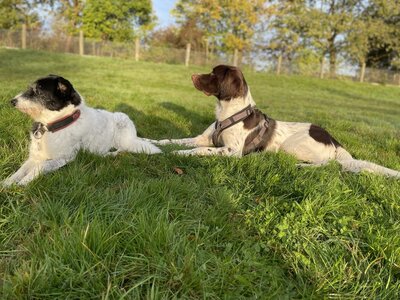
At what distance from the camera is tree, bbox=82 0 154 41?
1844 inches

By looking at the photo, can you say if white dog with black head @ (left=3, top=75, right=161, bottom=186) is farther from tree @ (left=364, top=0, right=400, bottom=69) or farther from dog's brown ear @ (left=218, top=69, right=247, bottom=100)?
tree @ (left=364, top=0, right=400, bottom=69)

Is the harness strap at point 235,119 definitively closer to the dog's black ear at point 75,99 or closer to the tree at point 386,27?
the dog's black ear at point 75,99

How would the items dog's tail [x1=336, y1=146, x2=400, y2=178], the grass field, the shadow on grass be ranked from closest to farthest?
the grass field → dog's tail [x1=336, y1=146, x2=400, y2=178] → the shadow on grass

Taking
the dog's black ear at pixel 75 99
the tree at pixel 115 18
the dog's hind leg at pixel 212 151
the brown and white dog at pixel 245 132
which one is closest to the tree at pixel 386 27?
the tree at pixel 115 18

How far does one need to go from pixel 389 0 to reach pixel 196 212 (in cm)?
4983

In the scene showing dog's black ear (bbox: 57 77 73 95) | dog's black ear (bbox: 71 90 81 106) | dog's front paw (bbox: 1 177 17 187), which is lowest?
dog's front paw (bbox: 1 177 17 187)

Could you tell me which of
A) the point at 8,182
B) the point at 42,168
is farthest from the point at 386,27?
the point at 8,182

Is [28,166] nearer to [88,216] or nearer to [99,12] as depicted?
[88,216]

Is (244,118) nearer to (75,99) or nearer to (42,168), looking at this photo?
(75,99)

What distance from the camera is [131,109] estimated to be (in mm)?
8453

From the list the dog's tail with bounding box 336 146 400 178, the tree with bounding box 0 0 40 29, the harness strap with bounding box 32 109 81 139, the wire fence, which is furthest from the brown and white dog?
the tree with bounding box 0 0 40 29

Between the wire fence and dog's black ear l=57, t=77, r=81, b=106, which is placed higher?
the wire fence

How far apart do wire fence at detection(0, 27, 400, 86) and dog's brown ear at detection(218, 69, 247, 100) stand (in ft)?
100

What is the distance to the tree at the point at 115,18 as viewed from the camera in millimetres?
46844
